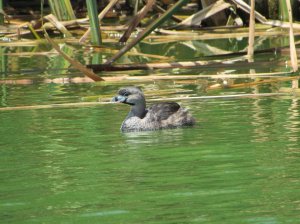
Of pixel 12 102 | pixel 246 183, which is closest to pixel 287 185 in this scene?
pixel 246 183

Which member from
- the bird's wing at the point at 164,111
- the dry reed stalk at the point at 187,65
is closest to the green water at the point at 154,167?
the bird's wing at the point at 164,111

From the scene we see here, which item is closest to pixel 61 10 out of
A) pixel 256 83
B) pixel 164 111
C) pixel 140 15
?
pixel 140 15

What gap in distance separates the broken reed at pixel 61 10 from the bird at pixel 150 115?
7.15 m

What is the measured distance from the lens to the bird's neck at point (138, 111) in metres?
9.94

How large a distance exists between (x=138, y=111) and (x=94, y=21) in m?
4.48

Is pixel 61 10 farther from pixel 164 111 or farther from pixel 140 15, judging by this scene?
pixel 164 111

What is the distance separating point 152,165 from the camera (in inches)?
305

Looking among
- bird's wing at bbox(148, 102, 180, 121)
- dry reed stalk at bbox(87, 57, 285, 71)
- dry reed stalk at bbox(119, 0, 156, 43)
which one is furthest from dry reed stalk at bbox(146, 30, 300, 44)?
bird's wing at bbox(148, 102, 180, 121)

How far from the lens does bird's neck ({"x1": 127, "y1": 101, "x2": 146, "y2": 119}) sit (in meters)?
9.94

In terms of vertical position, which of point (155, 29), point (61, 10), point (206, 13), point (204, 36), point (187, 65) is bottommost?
point (187, 65)

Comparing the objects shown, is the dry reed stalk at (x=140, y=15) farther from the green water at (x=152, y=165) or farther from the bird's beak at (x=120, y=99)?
the bird's beak at (x=120, y=99)

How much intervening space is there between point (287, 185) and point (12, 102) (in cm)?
524

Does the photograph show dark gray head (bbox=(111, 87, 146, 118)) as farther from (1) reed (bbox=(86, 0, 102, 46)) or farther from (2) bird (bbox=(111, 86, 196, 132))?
(1) reed (bbox=(86, 0, 102, 46))

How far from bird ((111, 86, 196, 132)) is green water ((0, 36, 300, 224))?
0.14m
